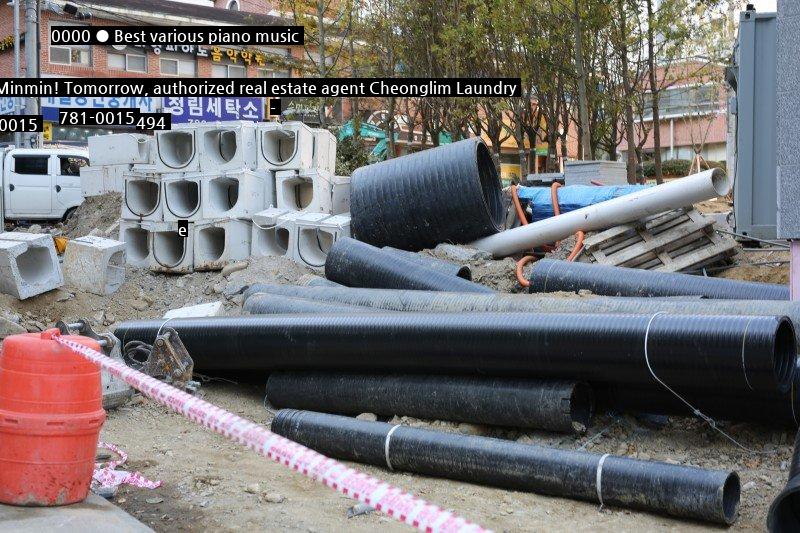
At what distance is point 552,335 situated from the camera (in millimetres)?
5949

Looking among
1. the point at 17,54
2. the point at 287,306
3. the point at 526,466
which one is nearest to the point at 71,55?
the point at 17,54

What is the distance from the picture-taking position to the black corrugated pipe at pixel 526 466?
4848 millimetres

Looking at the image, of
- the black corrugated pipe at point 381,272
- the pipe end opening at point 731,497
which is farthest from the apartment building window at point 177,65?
the pipe end opening at point 731,497

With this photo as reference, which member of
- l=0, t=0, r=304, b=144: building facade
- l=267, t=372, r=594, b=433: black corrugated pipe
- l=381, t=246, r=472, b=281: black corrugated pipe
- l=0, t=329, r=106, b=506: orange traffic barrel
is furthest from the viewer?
l=0, t=0, r=304, b=144: building facade

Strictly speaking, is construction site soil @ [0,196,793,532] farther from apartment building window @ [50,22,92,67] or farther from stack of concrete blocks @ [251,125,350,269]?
apartment building window @ [50,22,92,67]

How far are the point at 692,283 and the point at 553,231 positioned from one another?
3.54m

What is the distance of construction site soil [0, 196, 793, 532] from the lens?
484cm

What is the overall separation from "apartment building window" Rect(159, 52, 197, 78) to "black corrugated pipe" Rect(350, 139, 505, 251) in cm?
2676

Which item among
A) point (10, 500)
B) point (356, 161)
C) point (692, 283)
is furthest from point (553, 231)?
point (356, 161)

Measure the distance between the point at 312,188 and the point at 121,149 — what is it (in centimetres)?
361

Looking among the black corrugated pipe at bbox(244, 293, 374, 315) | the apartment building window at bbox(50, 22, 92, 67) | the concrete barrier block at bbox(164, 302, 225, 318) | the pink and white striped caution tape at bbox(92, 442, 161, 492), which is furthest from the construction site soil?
the apartment building window at bbox(50, 22, 92, 67)

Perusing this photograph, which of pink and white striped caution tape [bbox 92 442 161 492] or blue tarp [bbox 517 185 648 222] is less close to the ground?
blue tarp [bbox 517 185 648 222]

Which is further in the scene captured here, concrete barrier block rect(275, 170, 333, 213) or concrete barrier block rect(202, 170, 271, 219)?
concrete barrier block rect(275, 170, 333, 213)

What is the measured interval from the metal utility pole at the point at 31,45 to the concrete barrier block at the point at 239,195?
8.69m
